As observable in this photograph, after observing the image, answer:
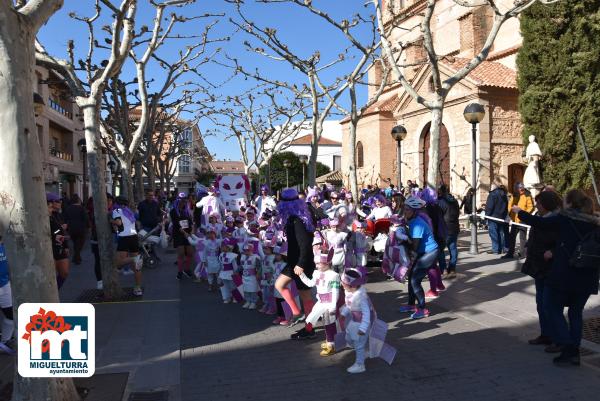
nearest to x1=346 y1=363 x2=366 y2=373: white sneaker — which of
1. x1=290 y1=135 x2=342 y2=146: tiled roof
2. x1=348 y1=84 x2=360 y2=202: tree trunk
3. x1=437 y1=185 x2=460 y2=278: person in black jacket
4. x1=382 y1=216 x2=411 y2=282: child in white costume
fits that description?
x1=382 y1=216 x2=411 y2=282: child in white costume

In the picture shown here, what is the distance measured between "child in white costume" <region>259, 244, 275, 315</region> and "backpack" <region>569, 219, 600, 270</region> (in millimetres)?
3925

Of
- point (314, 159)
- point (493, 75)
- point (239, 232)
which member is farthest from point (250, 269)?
point (493, 75)

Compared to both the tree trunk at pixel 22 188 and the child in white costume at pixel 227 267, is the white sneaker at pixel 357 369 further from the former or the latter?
the child in white costume at pixel 227 267

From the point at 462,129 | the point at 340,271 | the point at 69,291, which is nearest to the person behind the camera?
the point at 340,271

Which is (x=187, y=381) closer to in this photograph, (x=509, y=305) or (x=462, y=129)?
(x=509, y=305)

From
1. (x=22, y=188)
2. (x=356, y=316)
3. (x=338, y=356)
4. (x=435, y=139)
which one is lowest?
(x=338, y=356)

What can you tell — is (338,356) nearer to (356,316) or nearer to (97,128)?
(356,316)

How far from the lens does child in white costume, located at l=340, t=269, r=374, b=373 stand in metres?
4.69

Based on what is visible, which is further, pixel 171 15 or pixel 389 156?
pixel 389 156

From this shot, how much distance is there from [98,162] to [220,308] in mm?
3096

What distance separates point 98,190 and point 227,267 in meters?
2.44

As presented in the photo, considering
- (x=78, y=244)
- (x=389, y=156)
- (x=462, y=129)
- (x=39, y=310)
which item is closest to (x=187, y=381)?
(x=39, y=310)

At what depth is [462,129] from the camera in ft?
70.5

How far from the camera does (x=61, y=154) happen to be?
3544cm
